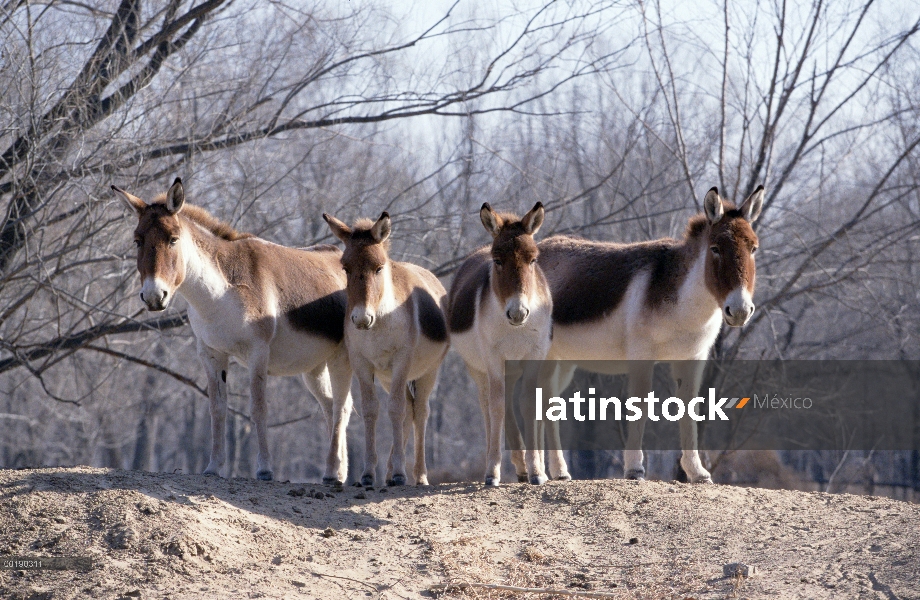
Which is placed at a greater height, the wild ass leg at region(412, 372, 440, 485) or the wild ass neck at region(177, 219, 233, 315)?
the wild ass neck at region(177, 219, 233, 315)

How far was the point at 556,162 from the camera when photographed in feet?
44.1

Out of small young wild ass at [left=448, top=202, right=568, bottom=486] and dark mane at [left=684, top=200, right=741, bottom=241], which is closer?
small young wild ass at [left=448, top=202, right=568, bottom=486]

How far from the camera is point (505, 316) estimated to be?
8.75m

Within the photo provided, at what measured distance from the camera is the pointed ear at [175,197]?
27.8ft

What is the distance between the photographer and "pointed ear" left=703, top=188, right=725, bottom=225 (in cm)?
905

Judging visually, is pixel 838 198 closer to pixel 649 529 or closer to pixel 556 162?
pixel 556 162

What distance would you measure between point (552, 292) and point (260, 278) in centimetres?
332

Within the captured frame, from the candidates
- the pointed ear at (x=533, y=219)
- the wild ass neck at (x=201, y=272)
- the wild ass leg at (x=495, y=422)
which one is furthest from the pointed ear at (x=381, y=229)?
the wild ass leg at (x=495, y=422)

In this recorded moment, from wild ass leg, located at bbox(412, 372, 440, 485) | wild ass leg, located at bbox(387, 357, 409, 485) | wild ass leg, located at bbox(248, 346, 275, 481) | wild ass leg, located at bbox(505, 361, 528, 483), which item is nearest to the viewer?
wild ass leg, located at bbox(248, 346, 275, 481)

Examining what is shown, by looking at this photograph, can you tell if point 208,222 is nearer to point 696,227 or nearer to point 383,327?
point 383,327

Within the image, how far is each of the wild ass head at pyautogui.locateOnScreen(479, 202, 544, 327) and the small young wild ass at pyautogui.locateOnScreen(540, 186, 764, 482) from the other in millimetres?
1398

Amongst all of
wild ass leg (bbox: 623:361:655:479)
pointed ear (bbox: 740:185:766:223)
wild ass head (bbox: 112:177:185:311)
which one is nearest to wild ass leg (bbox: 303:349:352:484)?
wild ass head (bbox: 112:177:185:311)

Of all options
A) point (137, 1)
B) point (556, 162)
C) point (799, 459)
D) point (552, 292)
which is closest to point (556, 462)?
point (552, 292)

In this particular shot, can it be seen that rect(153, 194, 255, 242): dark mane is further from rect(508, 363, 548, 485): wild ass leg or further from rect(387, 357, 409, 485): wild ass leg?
rect(508, 363, 548, 485): wild ass leg
